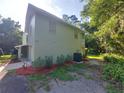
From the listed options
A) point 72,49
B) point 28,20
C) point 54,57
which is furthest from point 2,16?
point 54,57

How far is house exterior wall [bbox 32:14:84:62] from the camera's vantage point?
15094mm

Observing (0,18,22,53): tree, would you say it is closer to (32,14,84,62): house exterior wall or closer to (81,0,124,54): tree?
(32,14,84,62): house exterior wall

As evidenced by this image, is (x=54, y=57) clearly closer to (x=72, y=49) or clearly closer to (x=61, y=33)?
(x=61, y=33)

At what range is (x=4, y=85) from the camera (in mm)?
9617

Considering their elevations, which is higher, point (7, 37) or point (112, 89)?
point (7, 37)

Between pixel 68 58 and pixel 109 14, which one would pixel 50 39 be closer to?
pixel 68 58

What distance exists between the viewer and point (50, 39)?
1642cm

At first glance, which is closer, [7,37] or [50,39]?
[50,39]

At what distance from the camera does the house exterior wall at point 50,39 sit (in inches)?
594

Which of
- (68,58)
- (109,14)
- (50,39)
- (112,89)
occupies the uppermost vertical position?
(109,14)

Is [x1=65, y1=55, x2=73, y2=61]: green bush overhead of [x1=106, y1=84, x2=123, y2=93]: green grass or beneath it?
overhead

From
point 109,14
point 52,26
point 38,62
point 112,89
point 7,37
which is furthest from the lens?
point 7,37

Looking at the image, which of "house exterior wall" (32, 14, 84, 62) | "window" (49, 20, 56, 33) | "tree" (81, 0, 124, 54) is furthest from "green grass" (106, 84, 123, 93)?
"window" (49, 20, 56, 33)

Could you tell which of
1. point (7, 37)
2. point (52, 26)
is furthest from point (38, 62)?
point (7, 37)
